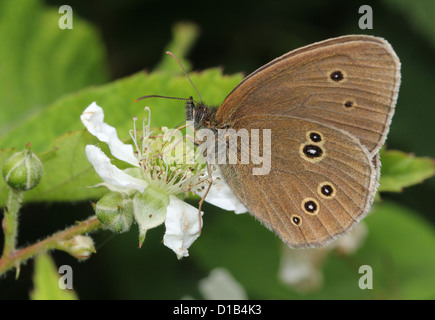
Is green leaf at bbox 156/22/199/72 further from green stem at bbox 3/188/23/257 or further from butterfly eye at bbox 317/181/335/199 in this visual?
green stem at bbox 3/188/23/257

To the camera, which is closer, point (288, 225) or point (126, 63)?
point (288, 225)

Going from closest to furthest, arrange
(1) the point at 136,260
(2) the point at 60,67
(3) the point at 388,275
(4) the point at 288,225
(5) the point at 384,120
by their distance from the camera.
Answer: (5) the point at 384,120, (4) the point at 288,225, (3) the point at 388,275, (1) the point at 136,260, (2) the point at 60,67

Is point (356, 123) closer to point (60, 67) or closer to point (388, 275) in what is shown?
point (388, 275)

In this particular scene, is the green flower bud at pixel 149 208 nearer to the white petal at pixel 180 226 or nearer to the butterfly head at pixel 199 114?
the white petal at pixel 180 226

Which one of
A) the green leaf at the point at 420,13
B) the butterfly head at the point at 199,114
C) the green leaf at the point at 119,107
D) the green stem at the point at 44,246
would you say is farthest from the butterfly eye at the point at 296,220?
the green leaf at the point at 420,13

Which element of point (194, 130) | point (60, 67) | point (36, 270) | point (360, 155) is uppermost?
point (60, 67)

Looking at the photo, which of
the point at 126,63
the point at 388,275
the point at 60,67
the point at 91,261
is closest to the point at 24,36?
the point at 60,67

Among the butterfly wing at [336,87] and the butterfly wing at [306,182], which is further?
the butterfly wing at [306,182]
